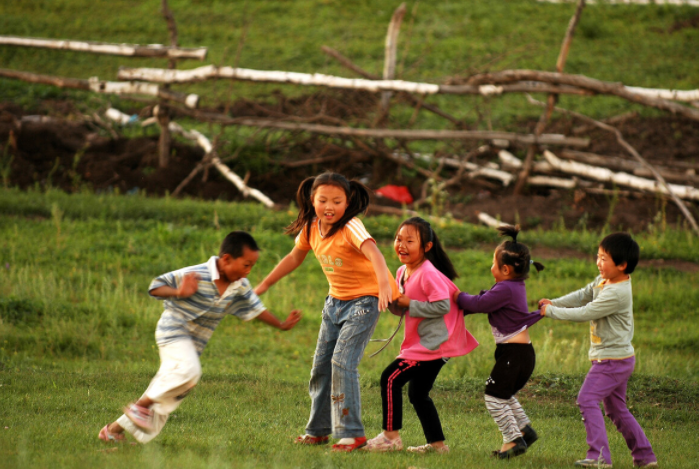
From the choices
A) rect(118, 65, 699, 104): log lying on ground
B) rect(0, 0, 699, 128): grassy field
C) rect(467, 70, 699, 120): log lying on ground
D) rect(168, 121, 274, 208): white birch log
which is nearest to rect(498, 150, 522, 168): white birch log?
rect(118, 65, 699, 104): log lying on ground

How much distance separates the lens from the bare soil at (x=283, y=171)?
13555mm

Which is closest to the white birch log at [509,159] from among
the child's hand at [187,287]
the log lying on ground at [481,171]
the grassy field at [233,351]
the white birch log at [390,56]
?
the log lying on ground at [481,171]

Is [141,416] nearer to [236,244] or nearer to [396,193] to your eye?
[236,244]

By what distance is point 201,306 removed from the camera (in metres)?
4.62

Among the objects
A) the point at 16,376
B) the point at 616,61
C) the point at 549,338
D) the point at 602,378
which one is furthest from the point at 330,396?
the point at 616,61

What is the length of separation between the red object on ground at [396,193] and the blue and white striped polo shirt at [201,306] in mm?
9339

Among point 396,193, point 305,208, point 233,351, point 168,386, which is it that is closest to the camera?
point 168,386

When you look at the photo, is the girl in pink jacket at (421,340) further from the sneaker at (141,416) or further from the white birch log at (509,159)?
the white birch log at (509,159)

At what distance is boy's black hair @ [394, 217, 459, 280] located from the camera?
16.2ft

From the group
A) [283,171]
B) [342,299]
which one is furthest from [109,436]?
[283,171]

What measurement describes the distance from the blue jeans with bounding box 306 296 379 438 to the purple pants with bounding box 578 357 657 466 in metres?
1.43

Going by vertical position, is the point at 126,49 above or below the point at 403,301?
above

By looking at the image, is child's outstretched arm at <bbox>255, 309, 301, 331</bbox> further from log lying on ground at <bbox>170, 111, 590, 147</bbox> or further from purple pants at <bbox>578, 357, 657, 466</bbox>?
log lying on ground at <bbox>170, 111, 590, 147</bbox>

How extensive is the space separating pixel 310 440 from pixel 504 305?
1.58 metres
